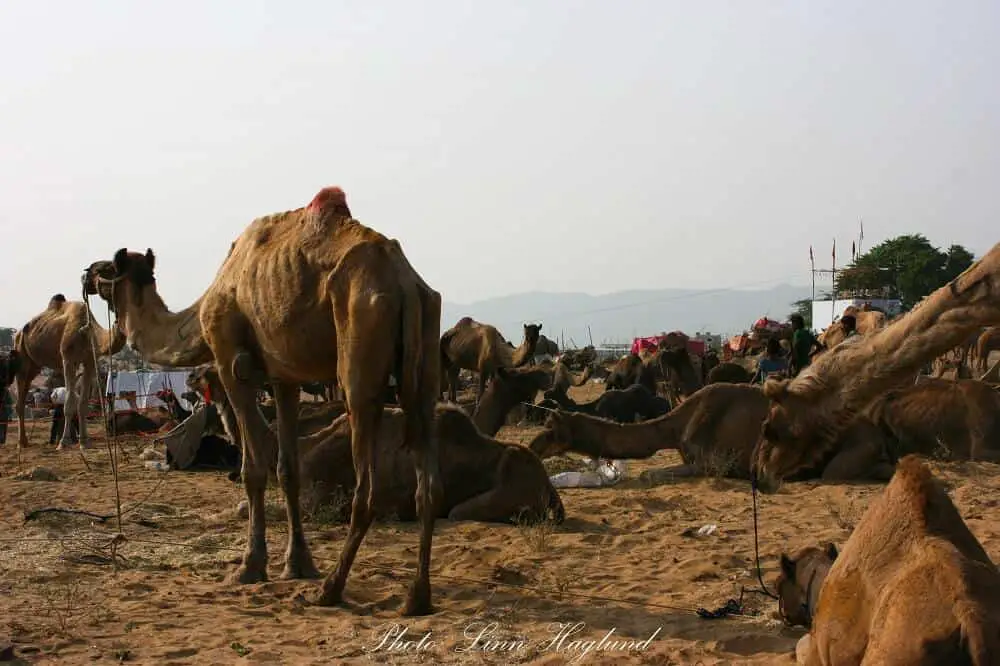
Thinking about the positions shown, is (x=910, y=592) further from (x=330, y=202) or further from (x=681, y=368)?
(x=681, y=368)

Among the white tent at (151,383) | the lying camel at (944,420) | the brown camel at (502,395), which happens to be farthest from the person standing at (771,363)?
the white tent at (151,383)

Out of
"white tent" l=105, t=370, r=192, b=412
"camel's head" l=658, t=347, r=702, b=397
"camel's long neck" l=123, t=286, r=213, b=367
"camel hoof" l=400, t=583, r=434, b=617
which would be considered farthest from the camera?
"white tent" l=105, t=370, r=192, b=412

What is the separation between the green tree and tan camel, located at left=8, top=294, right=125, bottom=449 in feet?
159

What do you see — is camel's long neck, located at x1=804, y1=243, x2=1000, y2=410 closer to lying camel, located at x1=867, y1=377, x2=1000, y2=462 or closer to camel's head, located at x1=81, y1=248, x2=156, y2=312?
camel's head, located at x1=81, y1=248, x2=156, y2=312

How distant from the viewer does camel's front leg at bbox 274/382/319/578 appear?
8.20 meters

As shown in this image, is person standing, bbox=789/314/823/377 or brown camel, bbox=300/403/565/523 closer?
Result: brown camel, bbox=300/403/565/523

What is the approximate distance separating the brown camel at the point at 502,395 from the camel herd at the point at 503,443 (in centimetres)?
374

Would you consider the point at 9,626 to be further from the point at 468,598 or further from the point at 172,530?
the point at 172,530

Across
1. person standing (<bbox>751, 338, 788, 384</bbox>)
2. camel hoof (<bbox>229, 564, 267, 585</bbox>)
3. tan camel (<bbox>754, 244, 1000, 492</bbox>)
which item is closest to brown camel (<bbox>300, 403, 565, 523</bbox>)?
camel hoof (<bbox>229, 564, 267, 585</bbox>)

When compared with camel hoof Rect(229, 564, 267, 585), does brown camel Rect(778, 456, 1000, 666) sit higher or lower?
higher

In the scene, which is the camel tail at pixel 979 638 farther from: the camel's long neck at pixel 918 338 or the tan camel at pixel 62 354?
the tan camel at pixel 62 354

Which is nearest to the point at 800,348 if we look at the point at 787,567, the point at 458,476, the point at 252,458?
the point at 458,476

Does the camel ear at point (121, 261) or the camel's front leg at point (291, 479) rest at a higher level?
the camel ear at point (121, 261)

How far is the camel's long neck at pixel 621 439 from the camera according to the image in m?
13.2
